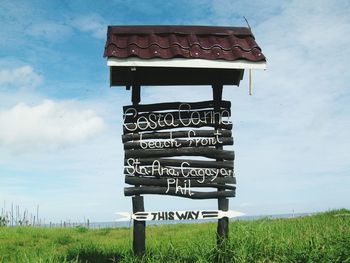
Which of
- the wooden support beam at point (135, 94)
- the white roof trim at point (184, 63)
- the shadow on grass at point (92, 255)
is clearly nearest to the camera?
the white roof trim at point (184, 63)

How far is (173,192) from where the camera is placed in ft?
29.0

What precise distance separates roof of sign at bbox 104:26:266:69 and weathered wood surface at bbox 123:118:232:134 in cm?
121

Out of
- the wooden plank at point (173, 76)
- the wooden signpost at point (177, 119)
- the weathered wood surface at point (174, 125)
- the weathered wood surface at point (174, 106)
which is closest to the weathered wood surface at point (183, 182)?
the wooden signpost at point (177, 119)

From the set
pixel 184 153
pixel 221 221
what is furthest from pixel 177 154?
pixel 221 221

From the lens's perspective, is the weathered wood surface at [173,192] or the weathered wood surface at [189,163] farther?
the weathered wood surface at [189,163]

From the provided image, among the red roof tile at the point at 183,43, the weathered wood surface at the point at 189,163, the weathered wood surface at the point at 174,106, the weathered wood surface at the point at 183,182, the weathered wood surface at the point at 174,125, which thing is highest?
the red roof tile at the point at 183,43

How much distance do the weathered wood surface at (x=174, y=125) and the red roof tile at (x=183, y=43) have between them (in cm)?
135

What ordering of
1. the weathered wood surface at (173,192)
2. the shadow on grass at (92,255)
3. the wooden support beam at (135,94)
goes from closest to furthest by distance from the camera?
the weathered wood surface at (173,192) → the wooden support beam at (135,94) → the shadow on grass at (92,255)

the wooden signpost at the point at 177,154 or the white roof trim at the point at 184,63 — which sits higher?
the white roof trim at the point at 184,63

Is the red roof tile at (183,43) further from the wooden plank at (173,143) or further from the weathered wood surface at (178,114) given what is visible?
the wooden plank at (173,143)

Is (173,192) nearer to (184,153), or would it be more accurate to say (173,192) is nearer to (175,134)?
(184,153)

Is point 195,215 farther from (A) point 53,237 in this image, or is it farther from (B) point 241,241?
(A) point 53,237

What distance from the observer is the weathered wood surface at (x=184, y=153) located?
29.2 feet

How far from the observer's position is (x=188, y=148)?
9031mm
